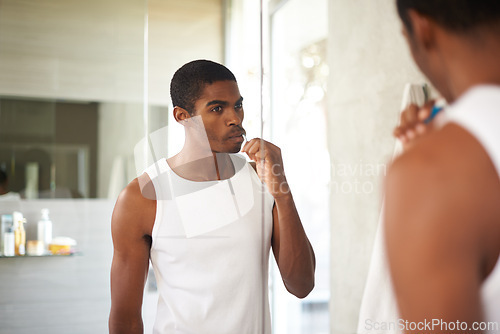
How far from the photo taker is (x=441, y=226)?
0.42m

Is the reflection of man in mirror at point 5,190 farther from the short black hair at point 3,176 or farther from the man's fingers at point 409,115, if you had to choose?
the man's fingers at point 409,115

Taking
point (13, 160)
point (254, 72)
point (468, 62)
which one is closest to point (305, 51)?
point (254, 72)

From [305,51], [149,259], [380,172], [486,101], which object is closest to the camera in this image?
[486,101]

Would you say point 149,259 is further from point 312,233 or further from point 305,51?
point 305,51

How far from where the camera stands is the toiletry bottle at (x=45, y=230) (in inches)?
34.9

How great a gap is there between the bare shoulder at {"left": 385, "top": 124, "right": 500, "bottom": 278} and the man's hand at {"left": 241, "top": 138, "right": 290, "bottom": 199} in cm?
56

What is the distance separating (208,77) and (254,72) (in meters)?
0.14

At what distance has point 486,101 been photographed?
496mm

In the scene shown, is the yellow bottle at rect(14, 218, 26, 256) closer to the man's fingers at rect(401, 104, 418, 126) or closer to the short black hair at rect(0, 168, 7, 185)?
the short black hair at rect(0, 168, 7, 185)

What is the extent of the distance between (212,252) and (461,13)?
2.18 feet

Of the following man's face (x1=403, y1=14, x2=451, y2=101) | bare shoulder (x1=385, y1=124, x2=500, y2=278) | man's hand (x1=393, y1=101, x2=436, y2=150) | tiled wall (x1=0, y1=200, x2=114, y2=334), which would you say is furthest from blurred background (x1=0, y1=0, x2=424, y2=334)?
bare shoulder (x1=385, y1=124, x2=500, y2=278)

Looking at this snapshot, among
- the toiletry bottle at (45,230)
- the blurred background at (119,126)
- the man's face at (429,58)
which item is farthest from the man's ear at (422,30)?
the toiletry bottle at (45,230)

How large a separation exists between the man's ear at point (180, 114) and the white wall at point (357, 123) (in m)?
0.41

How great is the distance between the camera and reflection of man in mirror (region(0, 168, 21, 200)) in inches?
34.3
